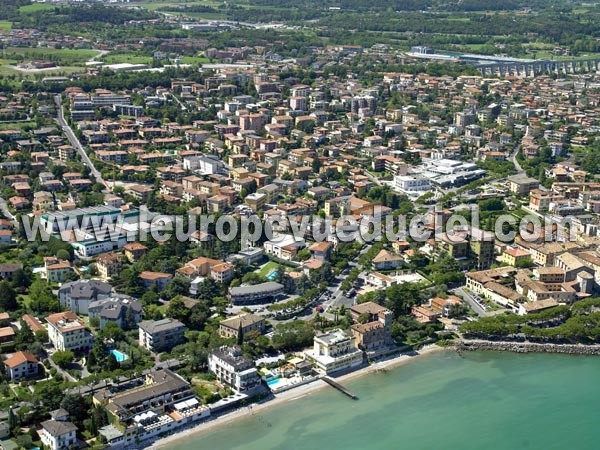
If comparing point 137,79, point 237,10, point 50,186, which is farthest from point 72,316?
point 237,10

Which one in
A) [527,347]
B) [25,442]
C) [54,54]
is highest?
[54,54]

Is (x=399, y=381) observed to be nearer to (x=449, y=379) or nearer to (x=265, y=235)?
(x=449, y=379)

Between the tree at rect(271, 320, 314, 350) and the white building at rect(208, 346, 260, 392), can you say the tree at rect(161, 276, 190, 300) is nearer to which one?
the tree at rect(271, 320, 314, 350)

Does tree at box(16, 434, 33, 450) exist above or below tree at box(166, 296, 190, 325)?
below

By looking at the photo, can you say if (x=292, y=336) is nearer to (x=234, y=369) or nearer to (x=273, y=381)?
(x=273, y=381)

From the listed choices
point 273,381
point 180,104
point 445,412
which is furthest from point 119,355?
point 180,104

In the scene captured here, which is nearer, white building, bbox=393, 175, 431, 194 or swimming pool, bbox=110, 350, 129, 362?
swimming pool, bbox=110, 350, 129, 362

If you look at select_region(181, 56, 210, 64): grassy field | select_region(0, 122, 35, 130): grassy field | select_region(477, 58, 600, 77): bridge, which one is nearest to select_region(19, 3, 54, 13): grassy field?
select_region(181, 56, 210, 64): grassy field

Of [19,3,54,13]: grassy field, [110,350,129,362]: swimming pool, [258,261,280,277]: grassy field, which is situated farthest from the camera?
[19,3,54,13]: grassy field

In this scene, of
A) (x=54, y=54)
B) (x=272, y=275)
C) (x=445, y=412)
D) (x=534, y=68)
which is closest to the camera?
(x=445, y=412)
